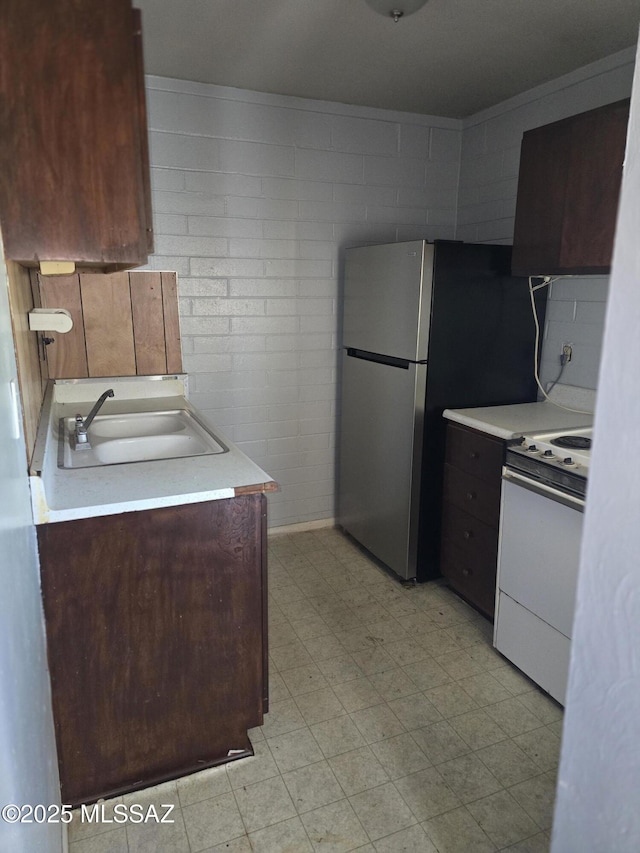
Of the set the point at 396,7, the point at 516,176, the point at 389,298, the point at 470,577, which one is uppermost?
the point at 396,7

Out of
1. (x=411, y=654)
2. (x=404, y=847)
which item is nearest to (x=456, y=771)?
(x=404, y=847)

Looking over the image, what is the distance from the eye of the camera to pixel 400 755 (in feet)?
6.15

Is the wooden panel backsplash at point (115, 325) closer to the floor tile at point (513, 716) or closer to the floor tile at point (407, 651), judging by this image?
the floor tile at point (407, 651)

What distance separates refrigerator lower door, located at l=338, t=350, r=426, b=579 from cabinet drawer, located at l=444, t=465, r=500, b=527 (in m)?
0.17

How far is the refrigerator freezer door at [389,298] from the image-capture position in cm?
261

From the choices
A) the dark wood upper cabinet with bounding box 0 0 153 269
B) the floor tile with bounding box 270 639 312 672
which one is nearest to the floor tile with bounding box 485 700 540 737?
the floor tile with bounding box 270 639 312 672

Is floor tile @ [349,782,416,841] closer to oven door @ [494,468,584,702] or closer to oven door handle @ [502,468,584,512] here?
oven door @ [494,468,584,702]

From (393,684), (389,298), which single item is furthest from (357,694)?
(389,298)

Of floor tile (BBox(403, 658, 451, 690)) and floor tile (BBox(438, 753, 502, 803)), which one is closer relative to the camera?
floor tile (BBox(438, 753, 502, 803))

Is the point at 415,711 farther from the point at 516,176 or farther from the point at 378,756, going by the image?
the point at 516,176

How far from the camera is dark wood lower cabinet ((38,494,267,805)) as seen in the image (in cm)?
155

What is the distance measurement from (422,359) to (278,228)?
3.89ft

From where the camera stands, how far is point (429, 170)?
3459 millimetres

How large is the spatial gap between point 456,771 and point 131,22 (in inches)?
84.6
